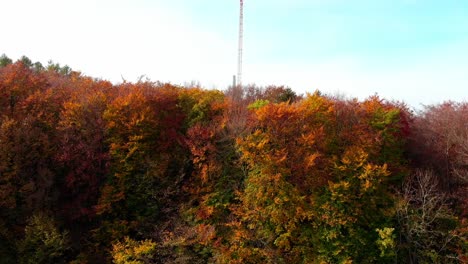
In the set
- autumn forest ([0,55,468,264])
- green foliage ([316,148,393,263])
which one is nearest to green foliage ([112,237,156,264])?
autumn forest ([0,55,468,264])

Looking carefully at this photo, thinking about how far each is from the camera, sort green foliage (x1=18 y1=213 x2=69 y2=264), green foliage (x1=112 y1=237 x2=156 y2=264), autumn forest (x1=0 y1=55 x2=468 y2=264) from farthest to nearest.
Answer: autumn forest (x1=0 y1=55 x2=468 y2=264) < green foliage (x1=112 y1=237 x2=156 y2=264) < green foliage (x1=18 y1=213 x2=69 y2=264)

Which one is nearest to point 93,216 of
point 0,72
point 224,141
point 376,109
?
point 224,141

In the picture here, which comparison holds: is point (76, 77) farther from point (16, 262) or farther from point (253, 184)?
point (253, 184)

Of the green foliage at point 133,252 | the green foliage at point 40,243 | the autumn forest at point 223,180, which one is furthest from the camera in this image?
the autumn forest at point 223,180

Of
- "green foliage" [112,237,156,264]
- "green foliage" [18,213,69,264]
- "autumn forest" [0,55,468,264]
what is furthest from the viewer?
"autumn forest" [0,55,468,264]

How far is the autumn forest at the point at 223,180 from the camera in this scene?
2483 centimetres

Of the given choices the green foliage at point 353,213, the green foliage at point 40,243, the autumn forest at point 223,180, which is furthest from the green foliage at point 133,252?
the green foliage at point 353,213

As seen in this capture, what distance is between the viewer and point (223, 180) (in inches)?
1124

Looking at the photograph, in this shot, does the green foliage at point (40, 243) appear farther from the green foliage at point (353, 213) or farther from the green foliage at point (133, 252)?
the green foliage at point (353, 213)

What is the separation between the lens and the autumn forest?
24828 mm

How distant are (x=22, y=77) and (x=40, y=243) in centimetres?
1218

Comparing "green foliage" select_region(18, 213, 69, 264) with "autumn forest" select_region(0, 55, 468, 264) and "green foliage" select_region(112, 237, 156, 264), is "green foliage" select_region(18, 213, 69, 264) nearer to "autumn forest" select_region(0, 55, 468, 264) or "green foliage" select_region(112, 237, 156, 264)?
"autumn forest" select_region(0, 55, 468, 264)

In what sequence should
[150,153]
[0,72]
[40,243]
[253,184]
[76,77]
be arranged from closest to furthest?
[40,243] < [253,184] < [150,153] < [0,72] < [76,77]

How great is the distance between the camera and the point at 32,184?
2531 cm
